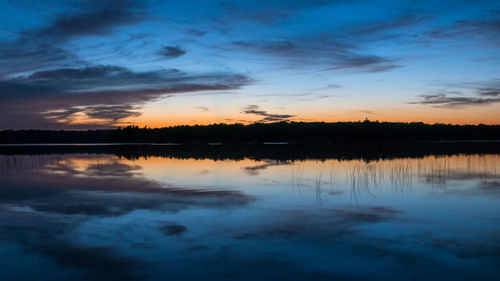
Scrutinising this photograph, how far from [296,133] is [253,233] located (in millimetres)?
145754

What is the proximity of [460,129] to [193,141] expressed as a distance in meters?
114

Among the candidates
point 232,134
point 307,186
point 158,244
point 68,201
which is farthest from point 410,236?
point 232,134

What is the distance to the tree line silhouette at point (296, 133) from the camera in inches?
5891

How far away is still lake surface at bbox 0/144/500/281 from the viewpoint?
296 inches

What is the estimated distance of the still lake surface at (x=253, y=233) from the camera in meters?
7.51

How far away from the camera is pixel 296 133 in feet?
507

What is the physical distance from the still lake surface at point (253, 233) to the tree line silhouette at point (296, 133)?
13003 centimetres

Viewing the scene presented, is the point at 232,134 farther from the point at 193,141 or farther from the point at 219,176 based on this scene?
the point at 219,176

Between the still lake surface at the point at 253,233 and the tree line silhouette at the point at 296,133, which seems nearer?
the still lake surface at the point at 253,233

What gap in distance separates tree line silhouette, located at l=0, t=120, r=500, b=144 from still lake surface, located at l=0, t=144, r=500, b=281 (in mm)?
130032

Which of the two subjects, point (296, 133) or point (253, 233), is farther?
point (296, 133)

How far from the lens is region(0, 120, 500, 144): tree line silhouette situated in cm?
14962

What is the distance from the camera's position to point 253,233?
33.4 feet

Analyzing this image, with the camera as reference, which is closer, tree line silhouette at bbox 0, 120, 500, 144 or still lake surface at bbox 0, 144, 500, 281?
still lake surface at bbox 0, 144, 500, 281
